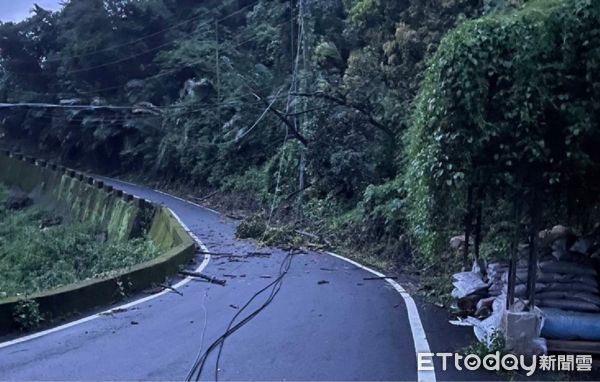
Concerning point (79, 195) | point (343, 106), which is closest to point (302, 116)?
point (343, 106)

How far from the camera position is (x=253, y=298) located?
11.2m

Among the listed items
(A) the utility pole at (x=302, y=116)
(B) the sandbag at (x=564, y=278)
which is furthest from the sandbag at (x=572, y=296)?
(A) the utility pole at (x=302, y=116)

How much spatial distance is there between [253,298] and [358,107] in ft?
35.7

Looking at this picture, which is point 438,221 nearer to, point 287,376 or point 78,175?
point 287,376

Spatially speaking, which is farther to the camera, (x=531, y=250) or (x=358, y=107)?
(x=358, y=107)

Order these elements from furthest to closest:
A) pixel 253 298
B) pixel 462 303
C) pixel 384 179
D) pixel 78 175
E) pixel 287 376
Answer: pixel 78 175 < pixel 384 179 < pixel 253 298 < pixel 462 303 < pixel 287 376

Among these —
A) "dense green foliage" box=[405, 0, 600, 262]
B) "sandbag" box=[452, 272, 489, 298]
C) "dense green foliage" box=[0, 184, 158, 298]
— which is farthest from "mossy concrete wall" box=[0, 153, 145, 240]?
"dense green foliage" box=[405, 0, 600, 262]

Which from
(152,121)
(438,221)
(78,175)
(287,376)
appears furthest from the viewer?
(152,121)

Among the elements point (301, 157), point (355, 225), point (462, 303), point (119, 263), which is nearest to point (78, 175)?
point (301, 157)

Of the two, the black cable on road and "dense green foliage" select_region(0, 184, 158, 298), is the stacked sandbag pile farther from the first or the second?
"dense green foliage" select_region(0, 184, 158, 298)

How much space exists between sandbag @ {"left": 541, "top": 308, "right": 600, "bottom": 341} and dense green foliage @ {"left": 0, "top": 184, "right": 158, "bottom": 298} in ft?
34.1

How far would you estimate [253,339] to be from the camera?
8.31 m

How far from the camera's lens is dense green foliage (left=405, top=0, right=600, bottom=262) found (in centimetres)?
620

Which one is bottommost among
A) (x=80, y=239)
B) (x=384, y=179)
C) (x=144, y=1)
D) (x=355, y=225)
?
(x=80, y=239)
